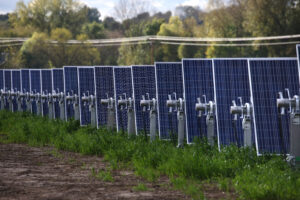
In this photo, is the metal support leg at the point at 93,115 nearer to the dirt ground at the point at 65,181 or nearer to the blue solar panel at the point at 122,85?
the blue solar panel at the point at 122,85

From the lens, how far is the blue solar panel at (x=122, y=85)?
1656 cm

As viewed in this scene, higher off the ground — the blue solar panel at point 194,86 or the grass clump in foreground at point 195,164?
the blue solar panel at point 194,86

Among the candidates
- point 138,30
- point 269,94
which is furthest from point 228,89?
point 138,30

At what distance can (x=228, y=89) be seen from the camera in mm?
12328

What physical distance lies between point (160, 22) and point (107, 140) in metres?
93.5

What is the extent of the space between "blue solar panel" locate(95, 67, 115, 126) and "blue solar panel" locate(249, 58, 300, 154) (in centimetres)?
718

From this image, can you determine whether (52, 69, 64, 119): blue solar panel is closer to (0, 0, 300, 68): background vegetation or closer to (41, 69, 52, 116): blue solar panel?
(41, 69, 52, 116): blue solar panel

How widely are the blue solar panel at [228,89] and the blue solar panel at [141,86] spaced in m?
3.35

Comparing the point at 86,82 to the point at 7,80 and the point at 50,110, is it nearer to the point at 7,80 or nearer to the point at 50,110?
the point at 50,110

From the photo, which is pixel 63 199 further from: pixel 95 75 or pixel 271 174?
pixel 95 75

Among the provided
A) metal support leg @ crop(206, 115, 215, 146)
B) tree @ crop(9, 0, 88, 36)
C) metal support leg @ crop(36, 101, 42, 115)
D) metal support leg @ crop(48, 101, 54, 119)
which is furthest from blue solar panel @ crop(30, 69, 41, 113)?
tree @ crop(9, 0, 88, 36)

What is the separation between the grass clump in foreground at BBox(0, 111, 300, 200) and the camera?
29.0 feet

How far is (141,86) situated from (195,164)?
18.0 ft

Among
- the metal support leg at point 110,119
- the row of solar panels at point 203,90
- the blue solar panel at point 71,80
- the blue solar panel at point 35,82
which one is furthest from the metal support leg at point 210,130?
the blue solar panel at point 35,82
